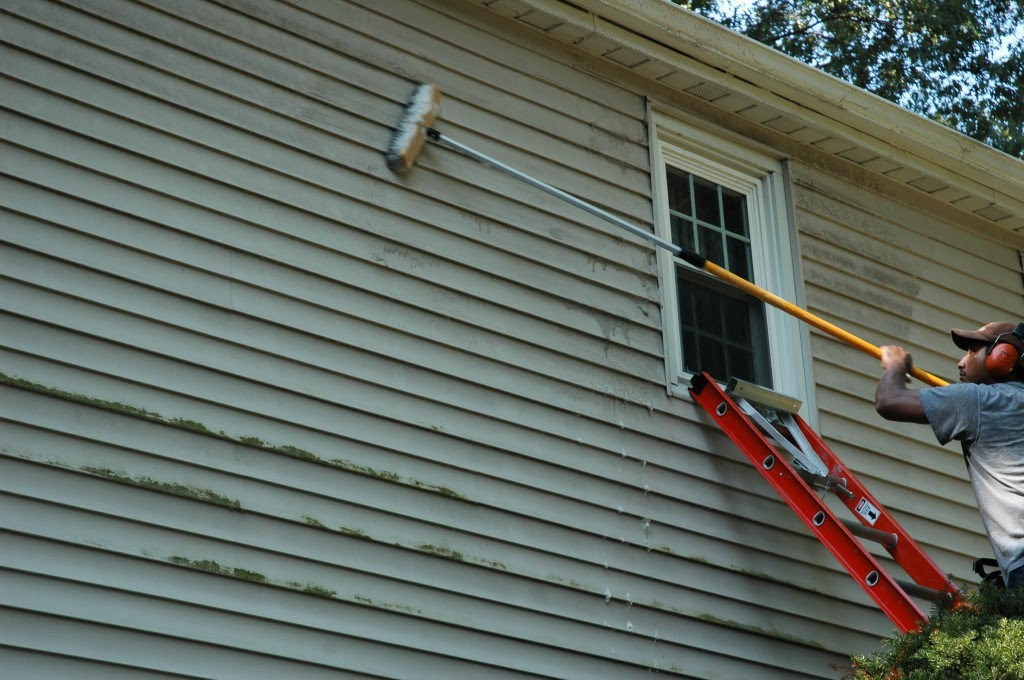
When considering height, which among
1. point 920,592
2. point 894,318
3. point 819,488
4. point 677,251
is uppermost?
point 894,318

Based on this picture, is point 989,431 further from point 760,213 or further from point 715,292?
point 760,213

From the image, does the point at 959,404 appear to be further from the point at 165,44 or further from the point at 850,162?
the point at 165,44

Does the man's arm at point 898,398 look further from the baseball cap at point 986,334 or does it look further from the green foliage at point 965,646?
the green foliage at point 965,646

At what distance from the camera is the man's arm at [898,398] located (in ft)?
19.1

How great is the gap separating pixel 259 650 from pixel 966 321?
5.27 metres

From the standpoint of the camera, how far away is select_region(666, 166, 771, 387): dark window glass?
290 inches

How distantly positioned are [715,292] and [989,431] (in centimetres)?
208

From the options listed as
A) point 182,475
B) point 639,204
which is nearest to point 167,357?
point 182,475

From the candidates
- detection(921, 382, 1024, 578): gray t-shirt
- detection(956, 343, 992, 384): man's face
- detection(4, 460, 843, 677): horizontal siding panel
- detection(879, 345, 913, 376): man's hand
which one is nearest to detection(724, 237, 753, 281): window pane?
detection(879, 345, 913, 376): man's hand

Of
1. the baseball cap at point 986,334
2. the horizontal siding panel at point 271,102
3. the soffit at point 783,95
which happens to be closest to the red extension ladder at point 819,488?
the baseball cap at point 986,334

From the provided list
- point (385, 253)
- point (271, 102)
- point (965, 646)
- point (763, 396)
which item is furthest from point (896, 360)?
point (271, 102)

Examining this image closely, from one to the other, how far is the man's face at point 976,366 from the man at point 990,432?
4.8 inches

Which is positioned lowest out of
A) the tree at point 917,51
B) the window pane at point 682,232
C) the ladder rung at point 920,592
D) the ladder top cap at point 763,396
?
the ladder rung at point 920,592

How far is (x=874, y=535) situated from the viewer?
262 inches
